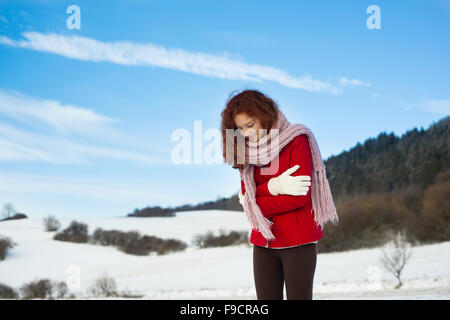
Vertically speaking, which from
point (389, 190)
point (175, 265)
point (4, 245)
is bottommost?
point (175, 265)

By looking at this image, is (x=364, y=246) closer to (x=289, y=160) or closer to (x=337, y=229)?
(x=337, y=229)

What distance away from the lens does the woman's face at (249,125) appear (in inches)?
93.7

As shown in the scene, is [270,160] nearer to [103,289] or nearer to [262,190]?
[262,190]

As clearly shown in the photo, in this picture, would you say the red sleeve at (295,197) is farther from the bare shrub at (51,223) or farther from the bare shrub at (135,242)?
the bare shrub at (51,223)

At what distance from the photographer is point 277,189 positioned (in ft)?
7.58

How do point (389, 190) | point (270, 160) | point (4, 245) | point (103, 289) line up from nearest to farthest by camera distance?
point (270, 160) < point (103, 289) < point (4, 245) < point (389, 190)

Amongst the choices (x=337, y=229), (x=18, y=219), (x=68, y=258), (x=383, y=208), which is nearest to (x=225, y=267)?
(x=337, y=229)

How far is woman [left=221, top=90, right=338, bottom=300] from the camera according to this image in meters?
2.26

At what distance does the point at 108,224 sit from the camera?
142 feet

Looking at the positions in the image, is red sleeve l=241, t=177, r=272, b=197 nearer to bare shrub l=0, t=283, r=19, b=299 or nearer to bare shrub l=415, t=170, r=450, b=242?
bare shrub l=0, t=283, r=19, b=299

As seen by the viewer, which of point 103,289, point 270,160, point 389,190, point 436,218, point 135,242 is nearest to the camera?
point 270,160

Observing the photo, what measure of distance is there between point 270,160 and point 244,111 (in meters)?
0.30

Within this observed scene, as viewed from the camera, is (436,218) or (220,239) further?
(220,239)

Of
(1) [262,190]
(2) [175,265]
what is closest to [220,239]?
(2) [175,265]
